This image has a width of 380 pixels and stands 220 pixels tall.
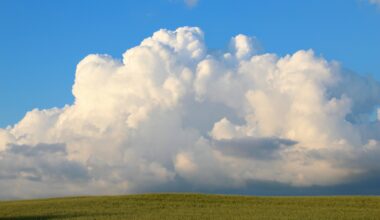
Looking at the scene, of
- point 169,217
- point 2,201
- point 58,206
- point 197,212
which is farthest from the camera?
point 2,201

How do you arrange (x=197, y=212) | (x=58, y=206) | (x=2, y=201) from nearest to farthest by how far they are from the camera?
(x=197, y=212) → (x=58, y=206) → (x=2, y=201)

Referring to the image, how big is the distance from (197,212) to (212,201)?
9451 millimetres

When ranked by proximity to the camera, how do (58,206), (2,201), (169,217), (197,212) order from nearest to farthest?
(169,217) → (197,212) → (58,206) → (2,201)

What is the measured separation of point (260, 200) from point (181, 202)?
884cm

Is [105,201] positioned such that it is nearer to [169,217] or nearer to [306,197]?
[169,217]

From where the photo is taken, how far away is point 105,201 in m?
67.9

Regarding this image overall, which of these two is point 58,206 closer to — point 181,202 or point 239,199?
point 181,202

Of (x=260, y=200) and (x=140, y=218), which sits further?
(x=260, y=200)

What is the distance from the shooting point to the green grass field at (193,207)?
5469cm

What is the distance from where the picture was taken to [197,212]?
5709cm

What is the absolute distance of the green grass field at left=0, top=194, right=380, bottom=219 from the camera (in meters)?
54.7

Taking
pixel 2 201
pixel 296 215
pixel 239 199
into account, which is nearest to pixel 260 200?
pixel 239 199

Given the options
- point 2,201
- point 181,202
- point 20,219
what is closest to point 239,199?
point 181,202

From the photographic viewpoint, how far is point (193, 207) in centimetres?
6231
